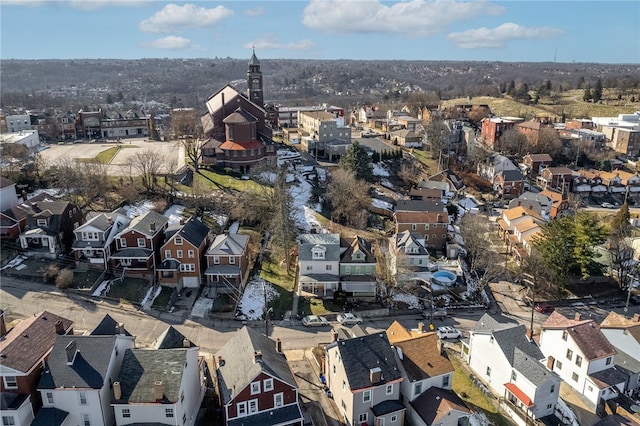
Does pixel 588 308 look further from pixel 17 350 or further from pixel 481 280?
pixel 17 350

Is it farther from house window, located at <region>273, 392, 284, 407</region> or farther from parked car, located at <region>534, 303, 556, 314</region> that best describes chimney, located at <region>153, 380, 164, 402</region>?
parked car, located at <region>534, 303, 556, 314</region>

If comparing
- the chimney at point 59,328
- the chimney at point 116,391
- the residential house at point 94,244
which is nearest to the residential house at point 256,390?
the chimney at point 116,391

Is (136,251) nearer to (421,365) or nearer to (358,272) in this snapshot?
(358,272)

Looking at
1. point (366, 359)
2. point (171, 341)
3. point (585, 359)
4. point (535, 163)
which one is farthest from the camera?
point (535, 163)

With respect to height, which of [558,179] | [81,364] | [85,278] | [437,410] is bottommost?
[437,410]

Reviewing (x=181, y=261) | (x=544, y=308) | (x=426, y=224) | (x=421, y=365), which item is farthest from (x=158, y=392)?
(x=426, y=224)

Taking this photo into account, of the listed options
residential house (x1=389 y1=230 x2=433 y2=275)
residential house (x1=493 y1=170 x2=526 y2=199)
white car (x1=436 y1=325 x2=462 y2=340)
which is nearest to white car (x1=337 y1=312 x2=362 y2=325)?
white car (x1=436 y1=325 x2=462 y2=340)

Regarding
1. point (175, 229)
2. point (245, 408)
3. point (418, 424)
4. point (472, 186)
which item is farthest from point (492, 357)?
point (472, 186)
